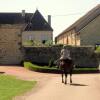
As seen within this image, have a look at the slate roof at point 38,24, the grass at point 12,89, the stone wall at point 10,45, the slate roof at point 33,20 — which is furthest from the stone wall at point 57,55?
the slate roof at point 38,24

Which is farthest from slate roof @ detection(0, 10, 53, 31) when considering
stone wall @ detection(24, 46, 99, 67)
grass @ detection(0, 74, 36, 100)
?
grass @ detection(0, 74, 36, 100)

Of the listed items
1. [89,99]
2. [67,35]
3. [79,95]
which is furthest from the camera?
[67,35]

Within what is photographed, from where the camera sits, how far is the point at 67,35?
85.2m

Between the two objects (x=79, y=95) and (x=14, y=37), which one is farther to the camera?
(x=14, y=37)

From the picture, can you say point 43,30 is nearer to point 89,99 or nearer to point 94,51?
point 94,51

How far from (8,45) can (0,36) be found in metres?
1.46

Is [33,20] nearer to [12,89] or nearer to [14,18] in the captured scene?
[14,18]

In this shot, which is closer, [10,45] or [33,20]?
[10,45]

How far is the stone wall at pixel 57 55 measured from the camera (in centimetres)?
5222

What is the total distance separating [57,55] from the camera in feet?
173

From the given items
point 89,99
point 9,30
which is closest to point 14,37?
point 9,30

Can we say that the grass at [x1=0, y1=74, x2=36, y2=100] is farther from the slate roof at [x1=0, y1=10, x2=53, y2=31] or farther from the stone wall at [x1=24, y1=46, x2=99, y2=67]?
the slate roof at [x1=0, y1=10, x2=53, y2=31]

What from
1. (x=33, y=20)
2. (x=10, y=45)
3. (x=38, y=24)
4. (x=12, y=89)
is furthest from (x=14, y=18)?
Result: (x=12, y=89)

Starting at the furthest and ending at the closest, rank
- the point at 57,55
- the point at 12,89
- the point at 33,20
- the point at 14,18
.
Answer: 1. the point at 33,20
2. the point at 14,18
3. the point at 57,55
4. the point at 12,89
